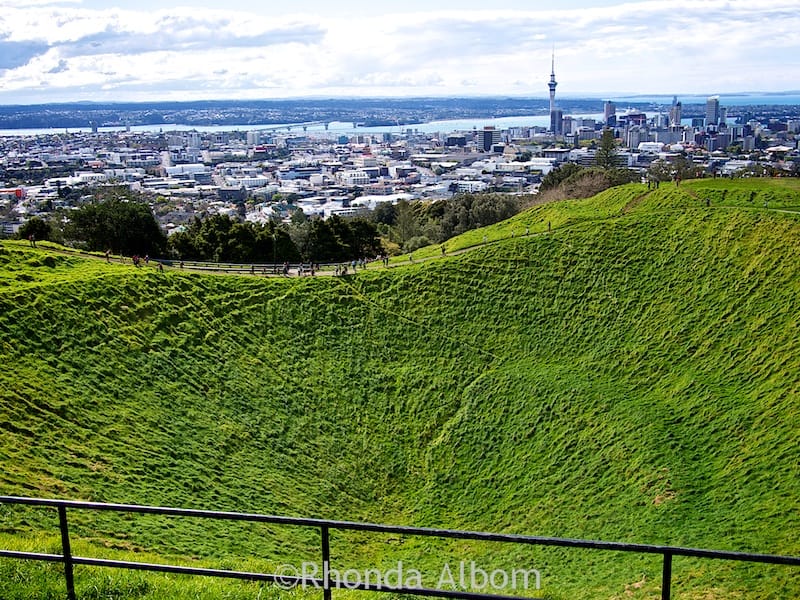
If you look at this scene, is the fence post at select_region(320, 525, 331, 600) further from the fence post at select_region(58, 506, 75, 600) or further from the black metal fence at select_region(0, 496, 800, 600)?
the fence post at select_region(58, 506, 75, 600)

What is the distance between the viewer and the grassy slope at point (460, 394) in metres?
16.1

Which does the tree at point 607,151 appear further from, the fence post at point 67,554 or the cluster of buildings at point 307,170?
the fence post at point 67,554

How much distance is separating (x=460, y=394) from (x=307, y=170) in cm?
13682

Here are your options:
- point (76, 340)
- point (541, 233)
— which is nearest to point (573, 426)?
point (541, 233)

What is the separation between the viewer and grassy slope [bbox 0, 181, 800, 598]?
53.0ft

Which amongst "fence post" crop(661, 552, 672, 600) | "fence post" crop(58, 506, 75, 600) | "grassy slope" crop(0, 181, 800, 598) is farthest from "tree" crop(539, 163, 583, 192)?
"fence post" crop(58, 506, 75, 600)

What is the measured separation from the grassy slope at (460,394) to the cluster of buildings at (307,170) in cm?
4874

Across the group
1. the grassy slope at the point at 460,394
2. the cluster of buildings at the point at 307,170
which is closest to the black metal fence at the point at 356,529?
the grassy slope at the point at 460,394

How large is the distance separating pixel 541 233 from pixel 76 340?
19155mm

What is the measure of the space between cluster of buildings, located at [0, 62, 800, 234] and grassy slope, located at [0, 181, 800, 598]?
160 feet

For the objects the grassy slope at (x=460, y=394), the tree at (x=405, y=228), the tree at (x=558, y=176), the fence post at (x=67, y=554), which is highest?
the tree at (x=558, y=176)

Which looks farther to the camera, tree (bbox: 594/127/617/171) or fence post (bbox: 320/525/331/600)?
tree (bbox: 594/127/617/171)

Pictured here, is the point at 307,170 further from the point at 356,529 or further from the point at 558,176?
the point at 356,529

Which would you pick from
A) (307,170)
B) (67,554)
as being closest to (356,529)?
(67,554)
